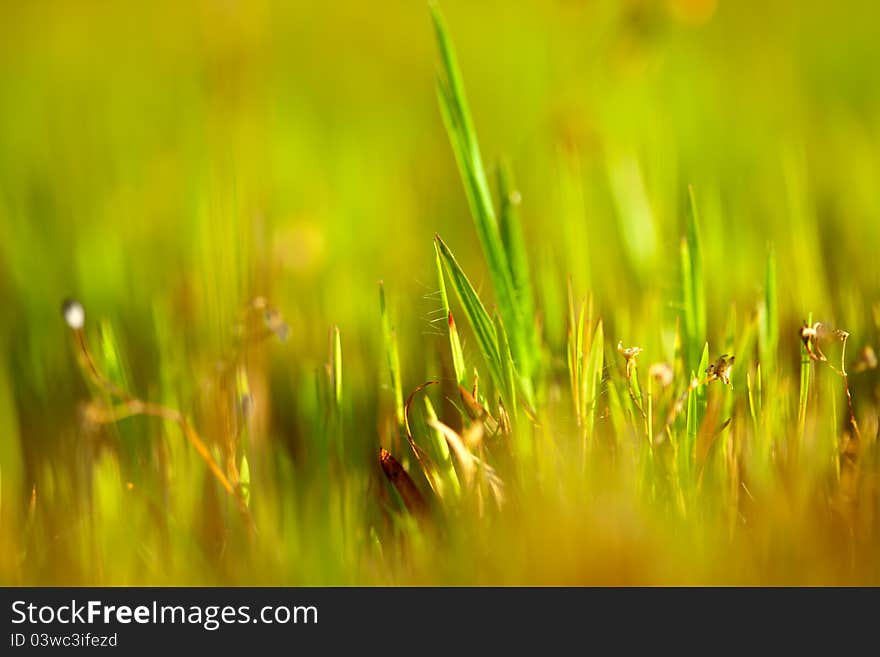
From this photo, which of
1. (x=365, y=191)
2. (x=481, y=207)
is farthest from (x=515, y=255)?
(x=365, y=191)

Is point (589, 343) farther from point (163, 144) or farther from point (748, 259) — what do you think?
point (163, 144)

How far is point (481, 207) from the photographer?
0.79 metres

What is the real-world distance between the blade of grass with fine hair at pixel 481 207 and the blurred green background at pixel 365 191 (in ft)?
0.50

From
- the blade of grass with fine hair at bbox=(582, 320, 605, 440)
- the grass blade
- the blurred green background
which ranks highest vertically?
the blurred green background

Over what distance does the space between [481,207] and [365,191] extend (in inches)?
30.3

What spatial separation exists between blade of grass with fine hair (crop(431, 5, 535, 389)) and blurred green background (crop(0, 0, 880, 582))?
152 millimetres

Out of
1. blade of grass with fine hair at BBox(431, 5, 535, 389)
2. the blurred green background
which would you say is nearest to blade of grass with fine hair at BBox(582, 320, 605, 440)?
blade of grass with fine hair at BBox(431, 5, 535, 389)

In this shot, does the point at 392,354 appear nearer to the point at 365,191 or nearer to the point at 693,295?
the point at 693,295

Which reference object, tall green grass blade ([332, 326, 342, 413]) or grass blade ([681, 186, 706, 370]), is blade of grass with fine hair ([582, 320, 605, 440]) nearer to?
grass blade ([681, 186, 706, 370])

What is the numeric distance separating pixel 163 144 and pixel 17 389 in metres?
0.93

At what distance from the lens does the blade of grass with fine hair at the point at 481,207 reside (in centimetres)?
78

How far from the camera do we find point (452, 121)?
813 millimetres

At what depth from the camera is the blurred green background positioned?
0.96m

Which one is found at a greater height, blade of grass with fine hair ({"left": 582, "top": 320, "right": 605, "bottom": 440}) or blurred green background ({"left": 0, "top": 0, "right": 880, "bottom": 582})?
blurred green background ({"left": 0, "top": 0, "right": 880, "bottom": 582})
